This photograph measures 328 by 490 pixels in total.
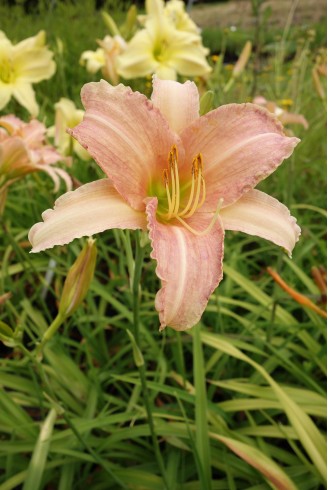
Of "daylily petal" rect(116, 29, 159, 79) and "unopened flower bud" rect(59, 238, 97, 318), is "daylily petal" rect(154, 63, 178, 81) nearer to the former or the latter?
"daylily petal" rect(116, 29, 159, 79)

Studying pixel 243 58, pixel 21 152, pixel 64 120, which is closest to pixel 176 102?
pixel 21 152

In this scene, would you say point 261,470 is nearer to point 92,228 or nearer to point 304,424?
point 304,424

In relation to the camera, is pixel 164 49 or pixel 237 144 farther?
pixel 164 49


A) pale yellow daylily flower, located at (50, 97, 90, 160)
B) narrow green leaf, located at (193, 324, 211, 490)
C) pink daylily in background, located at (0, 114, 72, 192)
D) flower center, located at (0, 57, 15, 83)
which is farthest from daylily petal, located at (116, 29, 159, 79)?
narrow green leaf, located at (193, 324, 211, 490)

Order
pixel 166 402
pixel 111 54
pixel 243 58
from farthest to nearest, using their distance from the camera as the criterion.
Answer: pixel 243 58
pixel 111 54
pixel 166 402

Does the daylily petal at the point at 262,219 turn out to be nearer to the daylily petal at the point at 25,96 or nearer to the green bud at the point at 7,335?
the green bud at the point at 7,335

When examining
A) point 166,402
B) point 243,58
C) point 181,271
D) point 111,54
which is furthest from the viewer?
point 243,58

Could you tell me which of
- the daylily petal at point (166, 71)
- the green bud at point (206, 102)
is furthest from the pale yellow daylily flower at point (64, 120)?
the green bud at point (206, 102)

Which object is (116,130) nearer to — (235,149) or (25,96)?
(235,149)
